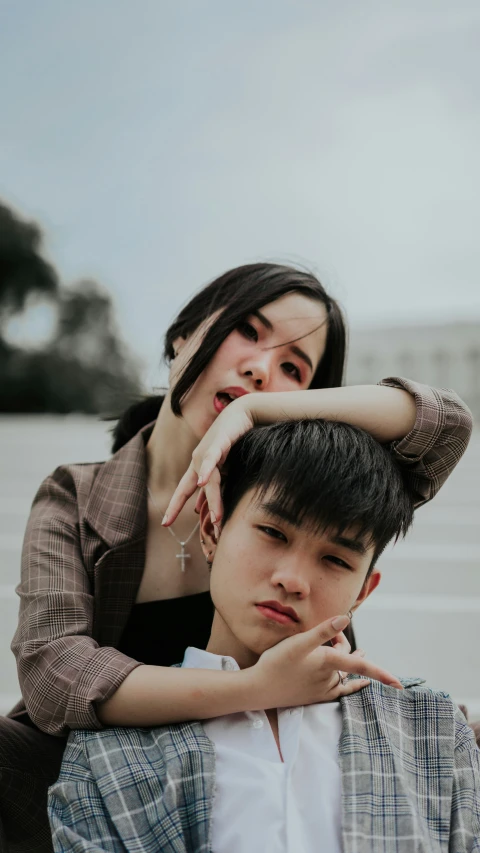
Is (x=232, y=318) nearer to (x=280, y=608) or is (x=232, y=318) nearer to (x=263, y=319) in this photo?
(x=263, y=319)

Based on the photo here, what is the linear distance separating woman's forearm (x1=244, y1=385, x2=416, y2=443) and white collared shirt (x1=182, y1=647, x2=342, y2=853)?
1.41ft

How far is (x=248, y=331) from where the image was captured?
165cm

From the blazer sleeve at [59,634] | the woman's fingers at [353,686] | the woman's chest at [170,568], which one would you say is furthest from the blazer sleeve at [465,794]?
the woman's chest at [170,568]

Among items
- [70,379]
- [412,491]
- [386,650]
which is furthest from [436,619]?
[70,379]

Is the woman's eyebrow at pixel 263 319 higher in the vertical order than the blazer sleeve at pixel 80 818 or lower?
higher

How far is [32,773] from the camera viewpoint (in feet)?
4.59

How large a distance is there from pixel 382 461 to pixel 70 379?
9055mm

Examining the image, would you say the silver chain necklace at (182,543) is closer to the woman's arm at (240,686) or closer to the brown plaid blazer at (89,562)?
the brown plaid blazer at (89,562)

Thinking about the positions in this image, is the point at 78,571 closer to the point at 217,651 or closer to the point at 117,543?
the point at 117,543

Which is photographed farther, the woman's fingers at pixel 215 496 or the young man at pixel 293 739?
the woman's fingers at pixel 215 496

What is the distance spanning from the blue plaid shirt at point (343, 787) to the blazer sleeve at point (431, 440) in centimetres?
37

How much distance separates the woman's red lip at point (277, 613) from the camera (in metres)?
1.16

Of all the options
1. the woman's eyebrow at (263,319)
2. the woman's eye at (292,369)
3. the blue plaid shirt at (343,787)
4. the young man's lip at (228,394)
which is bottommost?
the blue plaid shirt at (343,787)

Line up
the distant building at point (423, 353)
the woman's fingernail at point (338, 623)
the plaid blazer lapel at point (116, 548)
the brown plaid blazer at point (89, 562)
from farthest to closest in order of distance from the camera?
1. the distant building at point (423, 353)
2. the plaid blazer lapel at point (116, 548)
3. the brown plaid blazer at point (89, 562)
4. the woman's fingernail at point (338, 623)
